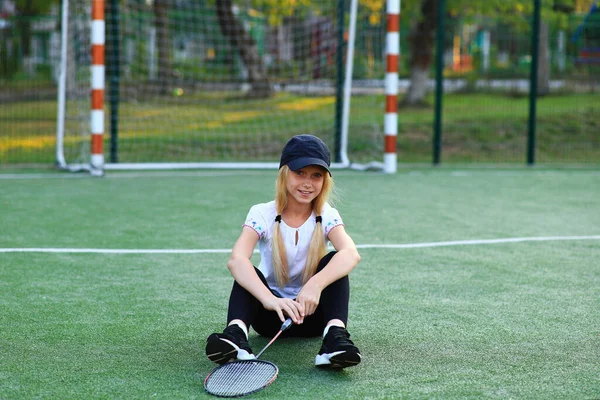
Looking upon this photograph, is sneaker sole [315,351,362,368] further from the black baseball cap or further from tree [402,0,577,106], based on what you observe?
tree [402,0,577,106]

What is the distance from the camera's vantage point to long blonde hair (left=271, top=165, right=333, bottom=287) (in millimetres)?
4145

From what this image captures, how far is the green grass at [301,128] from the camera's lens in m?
12.8

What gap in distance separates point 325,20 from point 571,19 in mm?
4643

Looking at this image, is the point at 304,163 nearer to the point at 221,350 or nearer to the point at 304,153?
the point at 304,153

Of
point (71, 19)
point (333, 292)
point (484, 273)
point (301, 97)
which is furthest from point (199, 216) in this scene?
point (301, 97)

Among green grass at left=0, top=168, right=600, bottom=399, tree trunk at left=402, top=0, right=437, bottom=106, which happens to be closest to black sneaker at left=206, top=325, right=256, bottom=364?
green grass at left=0, top=168, right=600, bottom=399

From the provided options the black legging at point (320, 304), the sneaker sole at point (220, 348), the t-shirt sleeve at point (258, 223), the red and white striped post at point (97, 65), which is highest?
the red and white striped post at point (97, 65)

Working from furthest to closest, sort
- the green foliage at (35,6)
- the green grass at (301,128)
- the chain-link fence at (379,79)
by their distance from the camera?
the green foliage at (35,6)
the chain-link fence at (379,79)
the green grass at (301,128)

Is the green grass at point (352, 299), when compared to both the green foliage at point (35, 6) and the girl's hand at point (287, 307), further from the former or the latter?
the green foliage at point (35, 6)

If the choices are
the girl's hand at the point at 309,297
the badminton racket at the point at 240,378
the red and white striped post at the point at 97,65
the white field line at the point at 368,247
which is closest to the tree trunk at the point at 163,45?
the red and white striped post at the point at 97,65

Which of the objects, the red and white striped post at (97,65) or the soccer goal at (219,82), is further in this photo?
the soccer goal at (219,82)

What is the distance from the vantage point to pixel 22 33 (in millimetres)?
15070

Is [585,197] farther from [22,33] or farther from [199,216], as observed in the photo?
[22,33]

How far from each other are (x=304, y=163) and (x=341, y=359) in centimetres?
88
